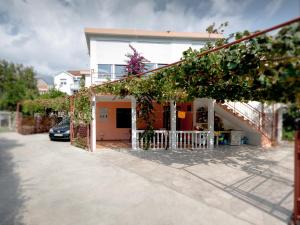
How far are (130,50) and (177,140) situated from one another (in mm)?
6932

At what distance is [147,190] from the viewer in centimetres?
491

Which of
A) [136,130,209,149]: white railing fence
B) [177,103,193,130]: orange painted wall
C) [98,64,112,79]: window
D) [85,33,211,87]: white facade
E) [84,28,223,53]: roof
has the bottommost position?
[136,130,209,149]: white railing fence

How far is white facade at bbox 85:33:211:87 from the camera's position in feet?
42.5

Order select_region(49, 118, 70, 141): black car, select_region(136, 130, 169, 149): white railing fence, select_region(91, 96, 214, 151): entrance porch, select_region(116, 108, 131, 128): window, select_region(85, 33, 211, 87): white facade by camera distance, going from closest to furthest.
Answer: select_region(136, 130, 169, 149): white railing fence
select_region(91, 96, 214, 151): entrance porch
select_region(49, 118, 70, 141): black car
select_region(85, 33, 211, 87): white facade
select_region(116, 108, 131, 128): window

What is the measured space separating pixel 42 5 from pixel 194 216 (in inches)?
281

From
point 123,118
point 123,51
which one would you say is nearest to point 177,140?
point 123,118

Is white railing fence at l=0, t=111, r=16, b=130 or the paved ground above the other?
white railing fence at l=0, t=111, r=16, b=130

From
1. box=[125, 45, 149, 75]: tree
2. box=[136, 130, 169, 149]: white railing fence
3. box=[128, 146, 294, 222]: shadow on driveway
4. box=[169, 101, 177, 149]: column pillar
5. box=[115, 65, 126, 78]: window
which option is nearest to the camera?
box=[128, 146, 294, 222]: shadow on driveway

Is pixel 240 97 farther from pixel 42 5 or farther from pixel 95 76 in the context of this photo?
pixel 95 76

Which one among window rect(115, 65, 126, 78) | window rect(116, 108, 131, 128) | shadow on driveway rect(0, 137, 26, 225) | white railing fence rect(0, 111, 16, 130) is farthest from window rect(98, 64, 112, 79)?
white railing fence rect(0, 111, 16, 130)

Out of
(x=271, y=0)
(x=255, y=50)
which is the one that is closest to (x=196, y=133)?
(x=255, y=50)

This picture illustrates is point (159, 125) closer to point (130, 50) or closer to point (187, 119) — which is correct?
point (187, 119)

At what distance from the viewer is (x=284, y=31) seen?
2.65m

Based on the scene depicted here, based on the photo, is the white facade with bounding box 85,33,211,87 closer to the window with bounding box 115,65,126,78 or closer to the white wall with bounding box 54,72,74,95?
the window with bounding box 115,65,126,78
